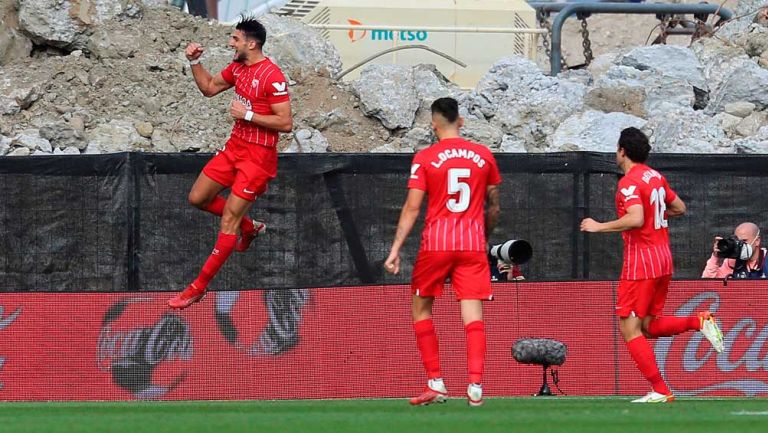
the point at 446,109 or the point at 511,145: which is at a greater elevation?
the point at 511,145

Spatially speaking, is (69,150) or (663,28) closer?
(69,150)

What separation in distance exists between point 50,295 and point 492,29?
474 inches

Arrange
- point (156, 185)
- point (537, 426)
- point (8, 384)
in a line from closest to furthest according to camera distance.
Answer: point (537, 426) → point (8, 384) → point (156, 185)

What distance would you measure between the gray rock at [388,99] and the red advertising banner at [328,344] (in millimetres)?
6074

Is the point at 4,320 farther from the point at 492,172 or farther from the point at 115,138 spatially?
the point at 492,172

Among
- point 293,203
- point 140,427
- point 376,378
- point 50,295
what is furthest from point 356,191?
point 140,427

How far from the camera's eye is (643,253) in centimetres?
1040

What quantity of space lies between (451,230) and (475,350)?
0.79 metres

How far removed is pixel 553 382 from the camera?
13.2 m

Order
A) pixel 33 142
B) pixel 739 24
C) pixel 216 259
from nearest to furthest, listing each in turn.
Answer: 1. pixel 216 259
2. pixel 33 142
3. pixel 739 24

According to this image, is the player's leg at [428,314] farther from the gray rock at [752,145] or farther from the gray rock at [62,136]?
the gray rock at [752,145]

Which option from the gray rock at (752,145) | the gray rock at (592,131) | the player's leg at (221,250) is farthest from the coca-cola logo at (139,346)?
the gray rock at (752,145)

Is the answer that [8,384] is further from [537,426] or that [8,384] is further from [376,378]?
[537,426]

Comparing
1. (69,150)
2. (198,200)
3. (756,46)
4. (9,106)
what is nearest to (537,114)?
(756,46)
